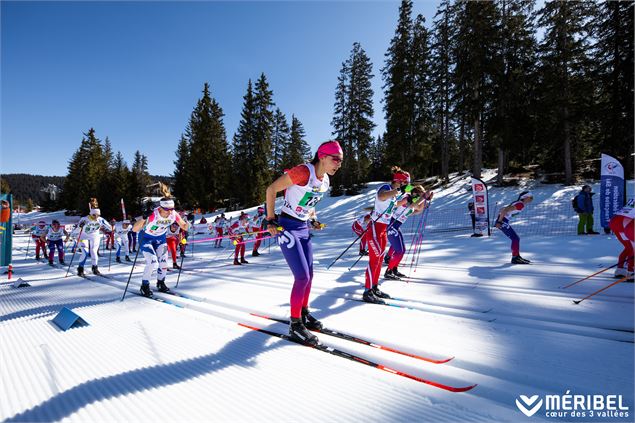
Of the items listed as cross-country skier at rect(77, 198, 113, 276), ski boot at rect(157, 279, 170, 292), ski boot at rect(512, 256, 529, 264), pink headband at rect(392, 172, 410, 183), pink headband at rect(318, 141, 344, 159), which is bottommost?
ski boot at rect(157, 279, 170, 292)

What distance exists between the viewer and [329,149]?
12.1ft

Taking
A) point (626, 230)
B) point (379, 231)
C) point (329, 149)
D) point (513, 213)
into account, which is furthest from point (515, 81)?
point (329, 149)

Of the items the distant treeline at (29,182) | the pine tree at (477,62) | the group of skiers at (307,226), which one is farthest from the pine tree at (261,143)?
the distant treeline at (29,182)

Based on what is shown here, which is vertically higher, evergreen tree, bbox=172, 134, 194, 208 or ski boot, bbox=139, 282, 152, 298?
evergreen tree, bbox=172, 134, 194, 208

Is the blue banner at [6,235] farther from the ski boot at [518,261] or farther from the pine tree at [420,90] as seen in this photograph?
the pine tree at [420,90]

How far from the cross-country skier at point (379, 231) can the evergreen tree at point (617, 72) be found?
71.1ft

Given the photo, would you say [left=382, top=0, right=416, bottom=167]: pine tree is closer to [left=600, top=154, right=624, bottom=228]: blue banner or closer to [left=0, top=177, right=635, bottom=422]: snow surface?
[left=600, top=154, right=624, bottom=228]: blue banner

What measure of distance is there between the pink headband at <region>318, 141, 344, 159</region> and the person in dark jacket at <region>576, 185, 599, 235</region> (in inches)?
504

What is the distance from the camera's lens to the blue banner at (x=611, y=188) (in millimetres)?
11719

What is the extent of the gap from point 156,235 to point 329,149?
4.78 metres

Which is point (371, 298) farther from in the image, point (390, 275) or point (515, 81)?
point (515, 81)

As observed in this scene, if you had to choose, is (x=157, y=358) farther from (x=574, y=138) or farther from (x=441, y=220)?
(x=574, y=138)

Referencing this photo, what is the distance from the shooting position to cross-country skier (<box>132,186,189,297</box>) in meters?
6.30

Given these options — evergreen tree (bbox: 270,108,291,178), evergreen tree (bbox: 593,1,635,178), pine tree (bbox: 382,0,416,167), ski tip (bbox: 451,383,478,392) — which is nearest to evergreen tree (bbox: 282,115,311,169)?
evergreen tree (bbox: 270,108,291,178)
